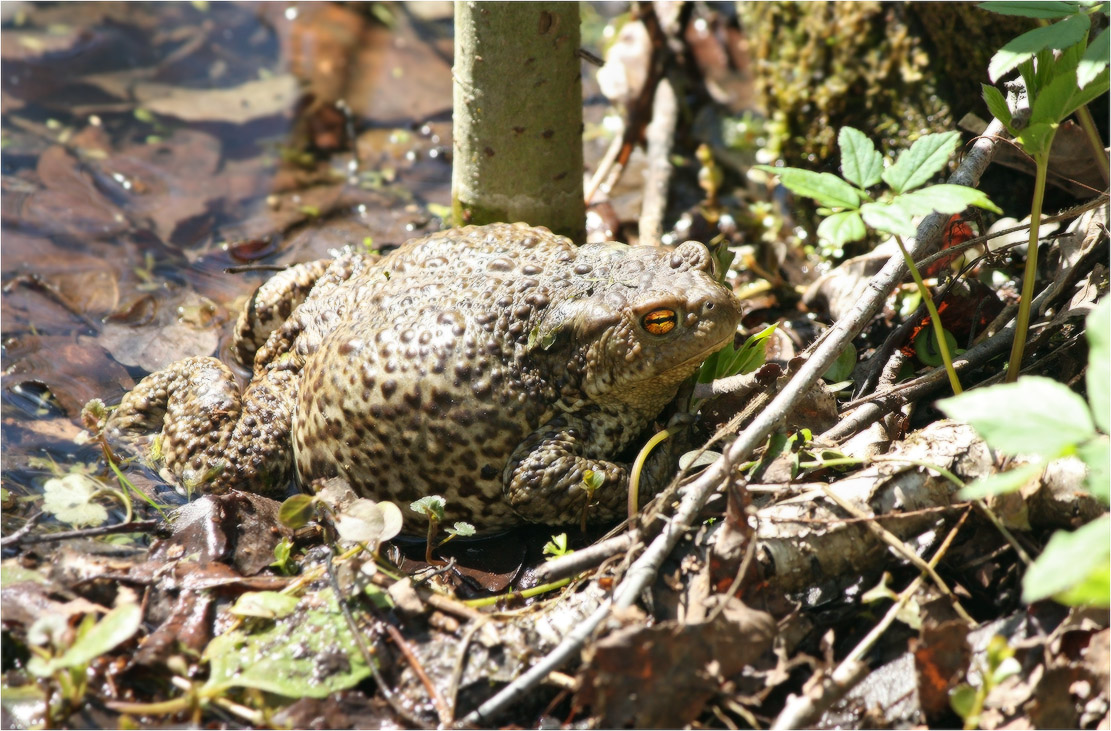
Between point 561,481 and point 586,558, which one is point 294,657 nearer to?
Result: point 586,558

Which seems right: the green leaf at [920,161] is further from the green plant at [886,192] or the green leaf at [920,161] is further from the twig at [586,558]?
the twig at [586,558]

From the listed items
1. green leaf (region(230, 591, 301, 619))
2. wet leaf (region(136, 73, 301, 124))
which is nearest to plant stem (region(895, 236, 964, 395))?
green leaf (region(230, 591, 301, 619))

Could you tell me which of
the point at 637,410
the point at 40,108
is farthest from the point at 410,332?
the point at 40,108

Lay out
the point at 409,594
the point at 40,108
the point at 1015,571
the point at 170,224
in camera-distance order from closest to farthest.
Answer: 1. the point at 1015,571
2. the point at 409,594
3. the point at 170,224
4. the point at 40,108

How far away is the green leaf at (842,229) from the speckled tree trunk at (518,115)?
2404 millimetres

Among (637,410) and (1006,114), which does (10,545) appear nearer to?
(637,410)

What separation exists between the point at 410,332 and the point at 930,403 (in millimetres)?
2306

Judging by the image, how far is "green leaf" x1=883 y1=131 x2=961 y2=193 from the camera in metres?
2.83

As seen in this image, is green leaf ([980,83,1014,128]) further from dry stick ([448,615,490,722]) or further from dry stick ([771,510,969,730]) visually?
dry stick ([448,615,490,722])

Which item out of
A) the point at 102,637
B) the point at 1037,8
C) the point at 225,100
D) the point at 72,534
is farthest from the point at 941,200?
the point at 225,100

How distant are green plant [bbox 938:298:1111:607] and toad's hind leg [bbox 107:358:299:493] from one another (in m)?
3.08

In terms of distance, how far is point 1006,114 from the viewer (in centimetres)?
310

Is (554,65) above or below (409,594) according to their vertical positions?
above

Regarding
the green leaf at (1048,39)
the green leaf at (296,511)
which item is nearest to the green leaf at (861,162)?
the green leaf at (1048,39)
